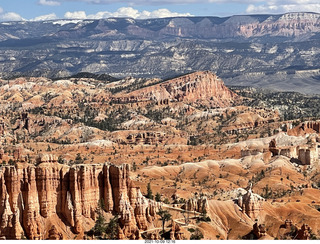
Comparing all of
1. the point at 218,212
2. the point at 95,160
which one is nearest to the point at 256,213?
the point at 218,212

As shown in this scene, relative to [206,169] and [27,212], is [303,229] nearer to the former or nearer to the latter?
[27,212]

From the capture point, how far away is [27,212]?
99.7 m

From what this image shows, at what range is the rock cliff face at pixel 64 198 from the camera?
98.9 metres

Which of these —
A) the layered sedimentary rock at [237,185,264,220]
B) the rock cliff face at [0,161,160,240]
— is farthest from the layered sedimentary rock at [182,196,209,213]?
the rock cliff face at [0,161,160,240]

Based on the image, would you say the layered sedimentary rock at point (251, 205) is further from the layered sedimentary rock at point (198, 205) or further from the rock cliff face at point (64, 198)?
the rock cliff face at point (64, 198)

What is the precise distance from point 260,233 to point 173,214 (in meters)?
12.4

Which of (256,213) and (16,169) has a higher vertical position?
(16,169)

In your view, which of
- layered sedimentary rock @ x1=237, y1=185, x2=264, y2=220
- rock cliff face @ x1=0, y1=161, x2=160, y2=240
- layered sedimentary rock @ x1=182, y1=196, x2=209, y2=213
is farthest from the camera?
layered sedimentary rock @ x1=237, y1=185, x2=264, y2=220

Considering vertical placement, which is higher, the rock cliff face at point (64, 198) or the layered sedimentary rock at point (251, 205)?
the rock cliff face at point (64, 198)

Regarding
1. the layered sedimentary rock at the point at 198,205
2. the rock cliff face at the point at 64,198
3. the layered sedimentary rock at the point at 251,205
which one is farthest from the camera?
the layered sedimentary rock at the point at 251,205

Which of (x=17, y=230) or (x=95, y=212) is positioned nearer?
(x=17, y=230)

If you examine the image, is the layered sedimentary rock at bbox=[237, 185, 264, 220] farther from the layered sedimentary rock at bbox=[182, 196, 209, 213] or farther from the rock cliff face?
the rock cliff face

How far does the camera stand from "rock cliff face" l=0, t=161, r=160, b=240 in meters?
98.9

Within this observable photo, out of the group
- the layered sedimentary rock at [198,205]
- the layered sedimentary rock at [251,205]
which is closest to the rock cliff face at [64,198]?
the layered sedimentary rock at [198,205]
